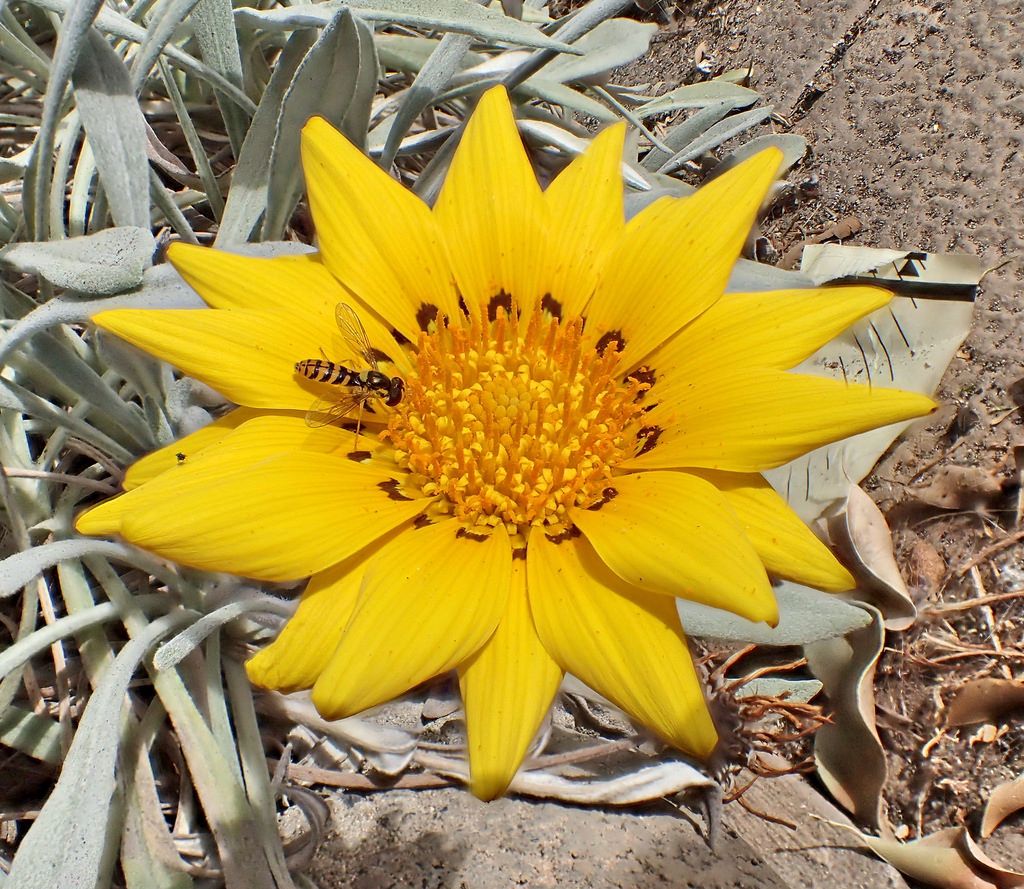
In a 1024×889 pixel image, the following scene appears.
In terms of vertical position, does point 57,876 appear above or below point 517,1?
below

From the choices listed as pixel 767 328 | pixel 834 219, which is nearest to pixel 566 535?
pixel 767 328

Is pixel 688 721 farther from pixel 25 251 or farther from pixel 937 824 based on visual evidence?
pixel 25 251

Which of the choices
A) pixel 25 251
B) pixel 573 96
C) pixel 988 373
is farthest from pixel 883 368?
pixel 25 251

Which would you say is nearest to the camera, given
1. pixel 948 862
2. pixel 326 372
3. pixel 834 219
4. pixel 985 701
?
pixel 326 372

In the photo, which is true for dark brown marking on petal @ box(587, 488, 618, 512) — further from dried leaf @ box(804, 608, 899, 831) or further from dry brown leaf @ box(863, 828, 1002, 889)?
dry brown leaf @ box(863, 828, 1002, 889)

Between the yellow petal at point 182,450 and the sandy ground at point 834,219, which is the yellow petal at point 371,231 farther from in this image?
the sandy ground at point 834,219

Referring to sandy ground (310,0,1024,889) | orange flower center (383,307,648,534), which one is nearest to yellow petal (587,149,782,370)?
orange flower center (383,307,648,534)

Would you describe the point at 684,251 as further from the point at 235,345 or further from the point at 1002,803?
the point at 1002,803
